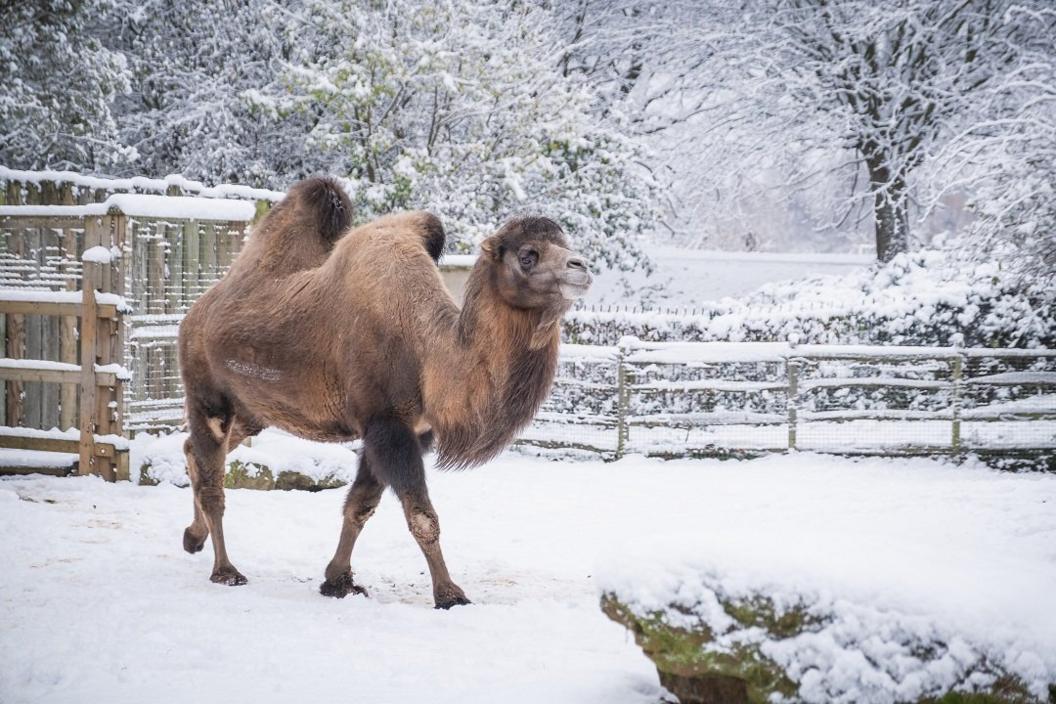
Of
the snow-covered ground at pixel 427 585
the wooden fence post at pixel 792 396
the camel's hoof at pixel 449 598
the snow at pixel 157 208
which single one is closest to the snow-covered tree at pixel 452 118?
the wooden fence post at pixel 792 396

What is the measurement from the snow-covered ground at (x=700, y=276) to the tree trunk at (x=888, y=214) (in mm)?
1336

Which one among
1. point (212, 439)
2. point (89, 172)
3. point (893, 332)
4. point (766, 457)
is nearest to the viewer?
point (212, 439)

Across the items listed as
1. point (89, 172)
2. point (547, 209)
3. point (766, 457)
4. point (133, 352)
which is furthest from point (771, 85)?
point (133, 352)

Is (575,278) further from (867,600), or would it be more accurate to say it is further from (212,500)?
(212,500)

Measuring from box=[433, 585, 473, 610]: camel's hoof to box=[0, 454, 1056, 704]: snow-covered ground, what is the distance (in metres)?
0.14

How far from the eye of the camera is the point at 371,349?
21.2 feet

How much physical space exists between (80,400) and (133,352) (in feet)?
1.97

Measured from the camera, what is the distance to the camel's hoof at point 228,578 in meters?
6.89

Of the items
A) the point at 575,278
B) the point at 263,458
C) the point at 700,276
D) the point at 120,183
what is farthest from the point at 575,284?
the point at 700,276

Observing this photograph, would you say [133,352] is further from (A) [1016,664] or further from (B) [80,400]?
(A) [1016,664]

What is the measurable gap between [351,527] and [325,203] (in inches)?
86.6

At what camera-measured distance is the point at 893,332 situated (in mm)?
14586

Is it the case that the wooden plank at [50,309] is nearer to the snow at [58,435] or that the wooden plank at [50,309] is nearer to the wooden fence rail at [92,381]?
the wooden fence rail at [92,381]

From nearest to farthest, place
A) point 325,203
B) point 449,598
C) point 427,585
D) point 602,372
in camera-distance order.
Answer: point 449,598, point 427,585, point 325,203, point 602,372
